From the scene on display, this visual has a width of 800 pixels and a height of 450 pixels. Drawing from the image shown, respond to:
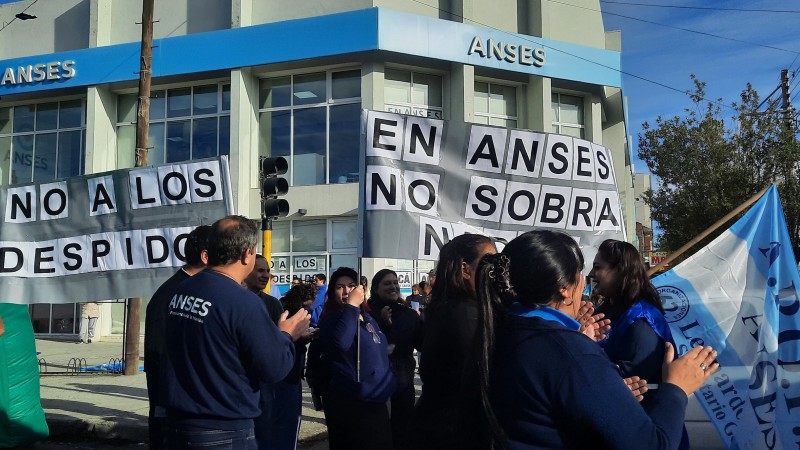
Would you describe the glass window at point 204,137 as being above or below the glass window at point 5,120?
below

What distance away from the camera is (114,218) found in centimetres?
699

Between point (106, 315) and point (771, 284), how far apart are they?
20750 millimetres

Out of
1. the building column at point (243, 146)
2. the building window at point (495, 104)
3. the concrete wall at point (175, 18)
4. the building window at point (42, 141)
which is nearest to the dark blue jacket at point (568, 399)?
the building column at point (243, 146)

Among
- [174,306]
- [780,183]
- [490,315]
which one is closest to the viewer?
[490,315]

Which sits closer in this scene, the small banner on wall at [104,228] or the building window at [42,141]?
the small banner on wall at [104,228]

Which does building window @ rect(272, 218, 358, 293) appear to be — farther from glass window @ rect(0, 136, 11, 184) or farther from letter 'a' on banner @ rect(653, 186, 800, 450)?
letter 'a' on banner @ rect(653, 186, 800, 450)

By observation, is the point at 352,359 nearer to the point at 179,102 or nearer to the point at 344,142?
the point at 344,142

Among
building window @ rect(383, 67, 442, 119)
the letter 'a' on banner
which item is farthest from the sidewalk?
building window @ rect(383, 67, 442, 119)

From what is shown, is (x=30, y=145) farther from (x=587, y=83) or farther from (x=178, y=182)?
(x=178, y=182)

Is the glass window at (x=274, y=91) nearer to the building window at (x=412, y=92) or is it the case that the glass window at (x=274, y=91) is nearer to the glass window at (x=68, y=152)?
the building window at (x=412, y=92)

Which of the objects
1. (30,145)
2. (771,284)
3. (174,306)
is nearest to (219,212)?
(174,306)

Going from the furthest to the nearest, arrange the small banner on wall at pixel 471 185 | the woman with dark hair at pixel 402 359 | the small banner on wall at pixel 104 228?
the small banner on wall at pixel 104 228, the small banner on wall at pixel 471 185, the woman with dark hair at pixel 402 359

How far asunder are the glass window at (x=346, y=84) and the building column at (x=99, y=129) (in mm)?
7373

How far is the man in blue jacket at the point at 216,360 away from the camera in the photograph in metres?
3.25
